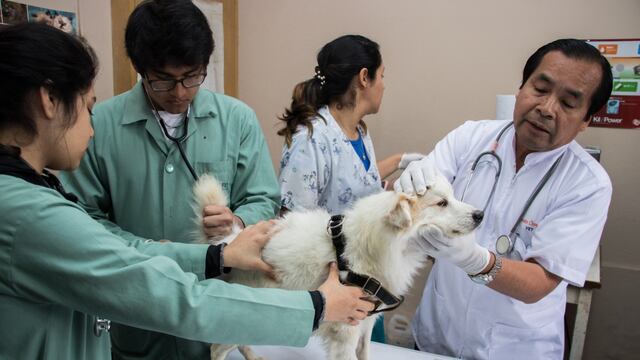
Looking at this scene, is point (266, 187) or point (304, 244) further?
point (266, 187)

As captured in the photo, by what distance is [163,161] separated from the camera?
4.56 ft

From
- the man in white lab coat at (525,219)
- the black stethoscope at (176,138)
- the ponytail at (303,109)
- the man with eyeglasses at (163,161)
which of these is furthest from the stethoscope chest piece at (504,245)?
the black stethoscope at (176,138)

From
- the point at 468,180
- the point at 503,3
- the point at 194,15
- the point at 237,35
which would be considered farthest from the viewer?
the point at 237,35

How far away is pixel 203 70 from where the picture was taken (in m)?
1.30

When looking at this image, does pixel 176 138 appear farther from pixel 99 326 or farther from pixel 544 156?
pixel 544 156

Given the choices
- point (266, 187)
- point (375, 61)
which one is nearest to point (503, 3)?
point (375, 61)

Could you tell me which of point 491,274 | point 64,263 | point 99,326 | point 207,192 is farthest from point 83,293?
point 491,274

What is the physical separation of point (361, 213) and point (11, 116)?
86 centimetres

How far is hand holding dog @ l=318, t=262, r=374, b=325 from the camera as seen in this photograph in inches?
38.8

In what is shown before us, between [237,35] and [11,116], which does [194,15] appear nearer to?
[11,116]

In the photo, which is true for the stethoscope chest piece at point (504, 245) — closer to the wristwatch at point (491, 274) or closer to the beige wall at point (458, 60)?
the wristwatch at point (491, 274)

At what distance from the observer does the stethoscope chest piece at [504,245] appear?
146 centimetres

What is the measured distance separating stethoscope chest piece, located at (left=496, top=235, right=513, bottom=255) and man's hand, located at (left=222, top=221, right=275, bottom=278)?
788 millimetres

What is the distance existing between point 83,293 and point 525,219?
1.34m
